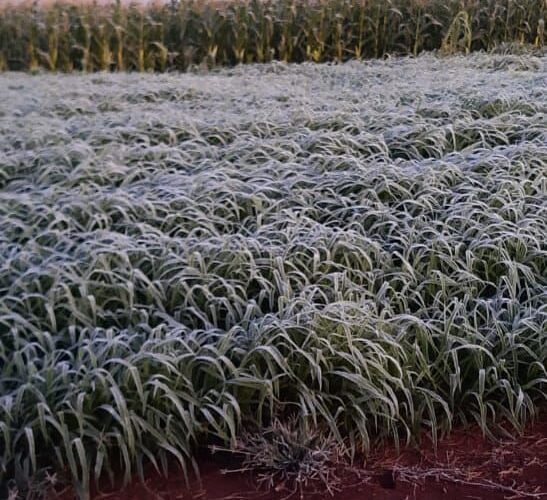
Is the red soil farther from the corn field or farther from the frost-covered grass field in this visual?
the corn field

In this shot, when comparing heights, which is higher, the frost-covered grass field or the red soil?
the frost-covered grass field

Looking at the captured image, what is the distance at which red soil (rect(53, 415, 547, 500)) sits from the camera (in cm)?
206

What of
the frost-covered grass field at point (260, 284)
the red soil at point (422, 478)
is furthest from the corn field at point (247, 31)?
the red soil at point (422, 478)

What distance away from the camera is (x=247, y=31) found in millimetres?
7777

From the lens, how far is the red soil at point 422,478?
6.77ft

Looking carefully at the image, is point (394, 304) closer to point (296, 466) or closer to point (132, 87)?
point (296, 466)

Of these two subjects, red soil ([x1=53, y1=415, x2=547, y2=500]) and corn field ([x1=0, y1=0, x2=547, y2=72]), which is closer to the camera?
red soil ([x1=53, y1=415, x2=547, y2=500])

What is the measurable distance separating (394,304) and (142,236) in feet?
3.24

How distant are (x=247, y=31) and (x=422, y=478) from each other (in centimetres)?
636

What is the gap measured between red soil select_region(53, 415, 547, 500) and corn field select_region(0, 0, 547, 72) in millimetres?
5972

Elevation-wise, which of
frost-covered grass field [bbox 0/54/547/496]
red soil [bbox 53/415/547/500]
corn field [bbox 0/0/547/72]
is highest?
corn field [bbox 0/0/547/72]

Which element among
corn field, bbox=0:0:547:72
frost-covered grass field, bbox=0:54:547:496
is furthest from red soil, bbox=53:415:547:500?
corn field, bbox=0:0:547:72

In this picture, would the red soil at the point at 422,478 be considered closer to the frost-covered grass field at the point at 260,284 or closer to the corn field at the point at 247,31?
the frost-covered grass field at the point at 260,284

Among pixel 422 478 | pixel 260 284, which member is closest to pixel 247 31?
pixel 260 284
